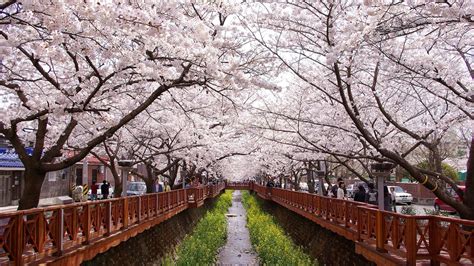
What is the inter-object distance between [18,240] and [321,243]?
540 inches

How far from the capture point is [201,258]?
18.3 meters

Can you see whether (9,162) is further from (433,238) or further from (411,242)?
(433,238)

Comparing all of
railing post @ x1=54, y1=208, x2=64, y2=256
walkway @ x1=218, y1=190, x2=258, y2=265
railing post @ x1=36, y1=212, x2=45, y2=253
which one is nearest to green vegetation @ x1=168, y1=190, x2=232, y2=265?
walkway @ x1=218, y1=190, x2=258, y2=265

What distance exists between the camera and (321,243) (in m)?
19.2

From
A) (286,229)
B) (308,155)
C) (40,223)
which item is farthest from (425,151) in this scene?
(40,223)

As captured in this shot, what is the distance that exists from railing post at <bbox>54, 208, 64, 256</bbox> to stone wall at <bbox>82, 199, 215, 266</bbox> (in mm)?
2191

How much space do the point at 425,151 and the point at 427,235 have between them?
3027cm

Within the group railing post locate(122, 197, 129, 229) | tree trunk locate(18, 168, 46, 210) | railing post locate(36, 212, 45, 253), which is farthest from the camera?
railing post locate(122, 197, 129, 229)

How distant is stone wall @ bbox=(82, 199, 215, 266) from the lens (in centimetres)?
1342

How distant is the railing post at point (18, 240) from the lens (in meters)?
7.19

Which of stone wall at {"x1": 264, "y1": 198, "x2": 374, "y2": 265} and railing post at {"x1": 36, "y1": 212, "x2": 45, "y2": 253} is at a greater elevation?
railing post at {"x1": 36, "y1": 212, "x2": 45, "y2": 253}

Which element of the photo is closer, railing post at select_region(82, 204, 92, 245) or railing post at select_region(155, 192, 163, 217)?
railing post at select_region(82, 204, 92, 245)

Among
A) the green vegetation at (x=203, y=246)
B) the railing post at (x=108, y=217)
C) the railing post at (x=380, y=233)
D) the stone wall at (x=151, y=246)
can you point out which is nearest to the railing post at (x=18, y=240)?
the stone wall at (x=151, y=246)

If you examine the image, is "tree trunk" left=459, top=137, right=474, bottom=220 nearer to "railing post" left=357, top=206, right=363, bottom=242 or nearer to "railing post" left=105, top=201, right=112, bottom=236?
"railing post" left=357, top=206, right=363, bottom=242
